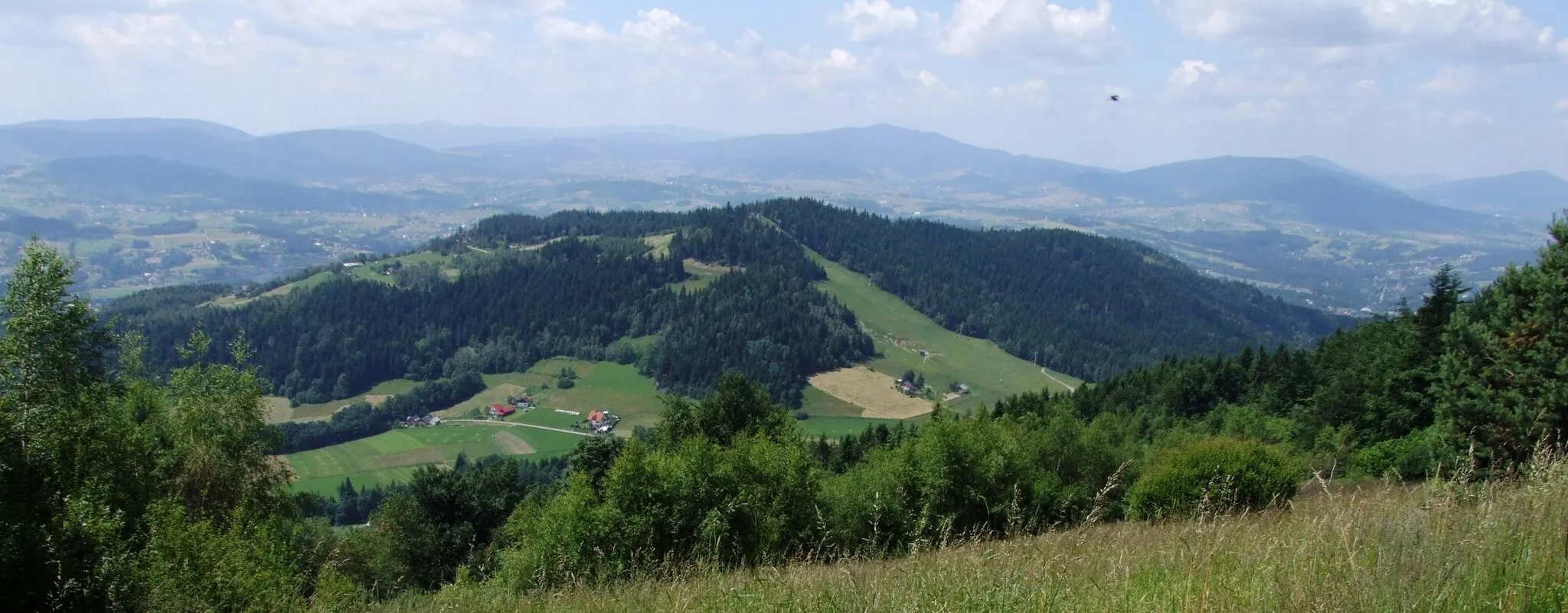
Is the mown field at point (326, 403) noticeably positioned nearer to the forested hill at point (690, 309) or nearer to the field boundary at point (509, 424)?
the forested hill at point (690, 309)

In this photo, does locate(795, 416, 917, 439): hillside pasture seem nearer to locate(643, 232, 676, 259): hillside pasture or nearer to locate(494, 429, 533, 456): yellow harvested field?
locate(494, 429, 533, 456): yellow harvested field

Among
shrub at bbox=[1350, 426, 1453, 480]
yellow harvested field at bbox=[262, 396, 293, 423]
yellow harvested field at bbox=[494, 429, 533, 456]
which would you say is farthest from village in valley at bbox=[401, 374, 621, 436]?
shrub at bbox=[1350, 426, 1453, 480]

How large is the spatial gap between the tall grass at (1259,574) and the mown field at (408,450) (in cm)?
8502

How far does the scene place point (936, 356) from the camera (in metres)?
133

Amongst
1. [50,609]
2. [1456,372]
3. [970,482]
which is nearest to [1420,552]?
[50,609]

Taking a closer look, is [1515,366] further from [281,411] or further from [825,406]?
[281,411]

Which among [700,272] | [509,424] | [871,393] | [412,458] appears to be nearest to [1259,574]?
[412,458]

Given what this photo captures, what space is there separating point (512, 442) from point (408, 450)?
11863 millimetres

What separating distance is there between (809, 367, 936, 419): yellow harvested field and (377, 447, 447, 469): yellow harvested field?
53127mm

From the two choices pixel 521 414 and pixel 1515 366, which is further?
pixel 521 414

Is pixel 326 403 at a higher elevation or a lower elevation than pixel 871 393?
lower

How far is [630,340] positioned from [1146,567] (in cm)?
13381

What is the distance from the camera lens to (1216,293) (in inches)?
7633

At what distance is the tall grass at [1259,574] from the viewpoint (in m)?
3.76
